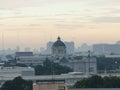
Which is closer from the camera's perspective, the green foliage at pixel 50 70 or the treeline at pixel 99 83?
the treeline at pixel 99 83

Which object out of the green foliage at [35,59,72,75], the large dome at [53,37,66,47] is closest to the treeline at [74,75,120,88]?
the green foliage at [35,59,72,75]

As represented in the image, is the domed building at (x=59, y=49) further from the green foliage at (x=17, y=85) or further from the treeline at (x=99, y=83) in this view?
the treeline at (x=99, y=83)

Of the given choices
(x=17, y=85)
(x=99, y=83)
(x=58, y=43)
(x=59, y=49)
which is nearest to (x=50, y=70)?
(x=17, y=85)

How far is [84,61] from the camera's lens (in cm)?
9312

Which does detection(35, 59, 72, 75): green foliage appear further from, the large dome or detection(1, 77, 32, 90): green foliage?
the large dome

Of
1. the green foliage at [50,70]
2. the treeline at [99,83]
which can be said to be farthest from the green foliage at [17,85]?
the green foliage at [50,70]

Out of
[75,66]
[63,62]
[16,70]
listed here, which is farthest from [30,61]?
[16,70]

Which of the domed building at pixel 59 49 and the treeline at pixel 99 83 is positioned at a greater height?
the domed building at pixel 59 49

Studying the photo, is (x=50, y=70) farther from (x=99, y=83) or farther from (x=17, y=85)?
(x=99, y=83)

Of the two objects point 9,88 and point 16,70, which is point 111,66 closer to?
point 16,70

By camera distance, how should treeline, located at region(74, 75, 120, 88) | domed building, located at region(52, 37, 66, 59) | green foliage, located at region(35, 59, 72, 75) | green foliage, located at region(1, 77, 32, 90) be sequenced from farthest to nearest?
domed building, located at region(52, 37, 66, 59), green foliage, located at region(35, 59, 72, 75), green foliage, located at region(1, 77, 32, 90), treeline, located at region(74, 75, 120, 88)

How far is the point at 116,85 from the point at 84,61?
5425 cm

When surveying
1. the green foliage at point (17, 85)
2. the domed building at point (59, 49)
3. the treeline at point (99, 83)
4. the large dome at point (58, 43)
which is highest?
the large dome at point (58, 43)

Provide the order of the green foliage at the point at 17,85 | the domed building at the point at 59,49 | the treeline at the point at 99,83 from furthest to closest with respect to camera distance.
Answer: the domed building at the point at 59,49, the green foliage at the point at 17,85, the treeline at the point at 99,83
